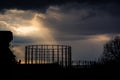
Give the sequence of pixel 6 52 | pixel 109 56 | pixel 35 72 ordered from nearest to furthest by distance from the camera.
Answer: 1. pixel 6 52
2. pixel 35 72
3. pixel 109 56

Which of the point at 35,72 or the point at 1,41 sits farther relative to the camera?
the point at 35,72

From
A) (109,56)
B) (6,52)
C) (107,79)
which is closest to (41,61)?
(107,79)

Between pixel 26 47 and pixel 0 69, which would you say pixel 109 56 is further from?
pixel 0 69

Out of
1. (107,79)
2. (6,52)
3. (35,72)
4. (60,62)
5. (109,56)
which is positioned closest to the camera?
(6,52)

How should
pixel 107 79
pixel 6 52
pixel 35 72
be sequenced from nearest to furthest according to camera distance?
pixel 6 52, pixel 35 72, pixel 107 79

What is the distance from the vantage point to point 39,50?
33.9m

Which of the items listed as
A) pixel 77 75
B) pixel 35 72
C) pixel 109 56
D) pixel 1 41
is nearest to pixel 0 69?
A: pixel 1 41

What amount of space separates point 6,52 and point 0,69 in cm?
133

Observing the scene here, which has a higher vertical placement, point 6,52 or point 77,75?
point 6,52

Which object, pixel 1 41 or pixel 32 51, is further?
pixel 32 51

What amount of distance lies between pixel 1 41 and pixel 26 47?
1514cm

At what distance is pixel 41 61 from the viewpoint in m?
33.6

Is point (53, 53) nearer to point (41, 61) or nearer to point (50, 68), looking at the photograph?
point (41, 61)

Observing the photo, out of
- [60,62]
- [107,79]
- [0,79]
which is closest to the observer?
[0,79]
